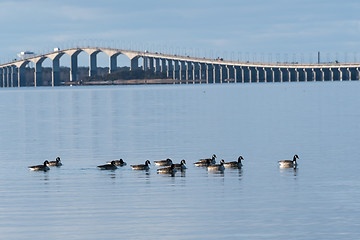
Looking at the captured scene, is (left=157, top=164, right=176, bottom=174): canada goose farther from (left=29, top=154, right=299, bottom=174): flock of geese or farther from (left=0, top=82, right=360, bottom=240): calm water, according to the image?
(left=0, top=82, right=360, bottom=240): calm water

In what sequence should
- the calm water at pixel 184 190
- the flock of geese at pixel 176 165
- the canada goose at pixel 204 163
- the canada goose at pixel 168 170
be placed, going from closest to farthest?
the calm water at pixel 184 190 < the canada goose at pixel 168 170 < the flock of geese at pixel 176 165 < the canada goose at pixel 204 163

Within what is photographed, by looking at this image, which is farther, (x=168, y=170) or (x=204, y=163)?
(x=204, y=163)

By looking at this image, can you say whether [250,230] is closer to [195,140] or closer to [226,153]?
[226,153]

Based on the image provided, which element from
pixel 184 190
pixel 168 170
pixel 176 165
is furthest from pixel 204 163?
pixel 184 190

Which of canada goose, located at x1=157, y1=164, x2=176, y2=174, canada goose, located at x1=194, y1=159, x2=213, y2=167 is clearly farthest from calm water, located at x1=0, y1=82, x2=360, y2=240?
canada goose, located at x1=194, y1=159, x2=213, y2=167

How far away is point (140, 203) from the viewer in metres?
22.5

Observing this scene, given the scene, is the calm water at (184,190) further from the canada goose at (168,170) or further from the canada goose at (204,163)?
the canada goose at (204,163)

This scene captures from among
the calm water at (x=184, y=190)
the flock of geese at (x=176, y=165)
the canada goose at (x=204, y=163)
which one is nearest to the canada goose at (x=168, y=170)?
the flock of geese at (x=176, y=165)

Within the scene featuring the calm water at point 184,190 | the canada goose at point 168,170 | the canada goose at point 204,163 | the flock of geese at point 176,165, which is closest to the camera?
the calm water at point 184,190

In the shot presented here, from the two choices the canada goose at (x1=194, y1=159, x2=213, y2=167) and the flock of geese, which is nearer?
the flock of geese

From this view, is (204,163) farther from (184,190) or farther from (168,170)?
(184,190)

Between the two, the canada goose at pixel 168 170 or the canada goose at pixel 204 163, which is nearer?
the canada goose at pixel 168 170

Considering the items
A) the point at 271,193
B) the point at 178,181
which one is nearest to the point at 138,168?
the point at 178,181

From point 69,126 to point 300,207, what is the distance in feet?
139
